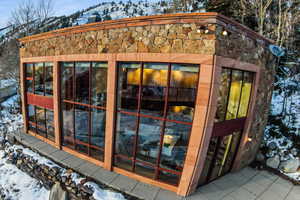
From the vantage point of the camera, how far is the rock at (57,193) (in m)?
5.32

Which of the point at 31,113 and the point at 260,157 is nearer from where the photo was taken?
the point at 260,157

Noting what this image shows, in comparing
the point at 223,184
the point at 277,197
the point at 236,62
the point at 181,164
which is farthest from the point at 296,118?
the point at 181,164

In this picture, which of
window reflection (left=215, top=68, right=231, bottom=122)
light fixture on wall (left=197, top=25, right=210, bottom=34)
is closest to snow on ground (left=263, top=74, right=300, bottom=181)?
window reflection (left=215, top=68, right=231, bottom=122)

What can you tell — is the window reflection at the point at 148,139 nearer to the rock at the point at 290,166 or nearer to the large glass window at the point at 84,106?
the large glass window at the point at 84,106

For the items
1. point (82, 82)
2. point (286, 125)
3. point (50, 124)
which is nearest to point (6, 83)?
point (50, 124)

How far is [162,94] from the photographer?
15.6ft

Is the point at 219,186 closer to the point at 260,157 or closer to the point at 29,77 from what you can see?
the point at 260,157

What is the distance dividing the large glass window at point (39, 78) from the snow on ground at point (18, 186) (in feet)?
14.2

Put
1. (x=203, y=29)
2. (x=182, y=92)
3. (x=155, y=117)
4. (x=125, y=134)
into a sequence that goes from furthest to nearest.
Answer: (x=125, y=134) < (x=155, y=117) < (x=182, y=92) < (x=203, y=29)

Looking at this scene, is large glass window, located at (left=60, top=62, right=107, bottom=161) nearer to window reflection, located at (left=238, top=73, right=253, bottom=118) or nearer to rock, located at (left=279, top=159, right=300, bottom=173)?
window reflection, located at (left=238, top=73, right=253, bottom=118)

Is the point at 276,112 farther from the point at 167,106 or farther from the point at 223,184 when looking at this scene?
the point at 167,106

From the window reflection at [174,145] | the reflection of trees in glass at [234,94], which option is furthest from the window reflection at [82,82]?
the reflection of trees in glass at [234,94]

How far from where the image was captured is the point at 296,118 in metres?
8.41

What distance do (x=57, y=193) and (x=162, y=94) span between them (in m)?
5.89
